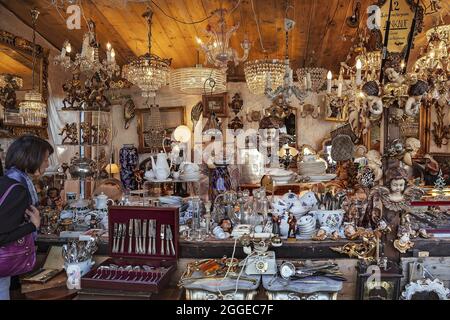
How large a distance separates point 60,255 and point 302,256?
1.45 metres

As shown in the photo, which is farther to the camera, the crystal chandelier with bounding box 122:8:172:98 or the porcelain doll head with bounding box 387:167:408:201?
the crystal chandelier with bounding box 122:8:172:98

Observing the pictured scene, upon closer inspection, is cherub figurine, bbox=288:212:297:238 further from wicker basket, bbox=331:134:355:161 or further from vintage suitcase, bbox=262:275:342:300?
wicker basket, bbox=331:134:355:161

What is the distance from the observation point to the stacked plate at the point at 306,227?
79.6 inches

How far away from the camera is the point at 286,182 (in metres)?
2.42

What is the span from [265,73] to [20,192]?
207 cm

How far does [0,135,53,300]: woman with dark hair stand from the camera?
64.6 inches

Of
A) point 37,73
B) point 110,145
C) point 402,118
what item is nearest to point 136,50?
point 37,73

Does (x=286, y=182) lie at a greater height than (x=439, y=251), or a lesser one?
greater

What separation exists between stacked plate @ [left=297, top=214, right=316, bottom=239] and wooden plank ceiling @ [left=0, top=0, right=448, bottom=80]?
174 centimetres

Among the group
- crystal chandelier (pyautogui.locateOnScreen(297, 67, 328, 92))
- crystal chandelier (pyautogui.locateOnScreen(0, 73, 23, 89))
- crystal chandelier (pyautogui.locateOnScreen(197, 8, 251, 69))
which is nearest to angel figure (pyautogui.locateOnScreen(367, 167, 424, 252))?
crystal chandelier (pyautogui.locateOnScreen(197, 8, 251, 69))

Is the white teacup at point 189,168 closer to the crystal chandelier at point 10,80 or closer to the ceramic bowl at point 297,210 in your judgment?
the ceramic bowl at point 297,210

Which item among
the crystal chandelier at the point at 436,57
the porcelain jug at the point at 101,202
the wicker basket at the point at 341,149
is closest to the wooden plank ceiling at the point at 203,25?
the crystal chandelier at the point at 436,57

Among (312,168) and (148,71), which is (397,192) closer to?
(312,168)
